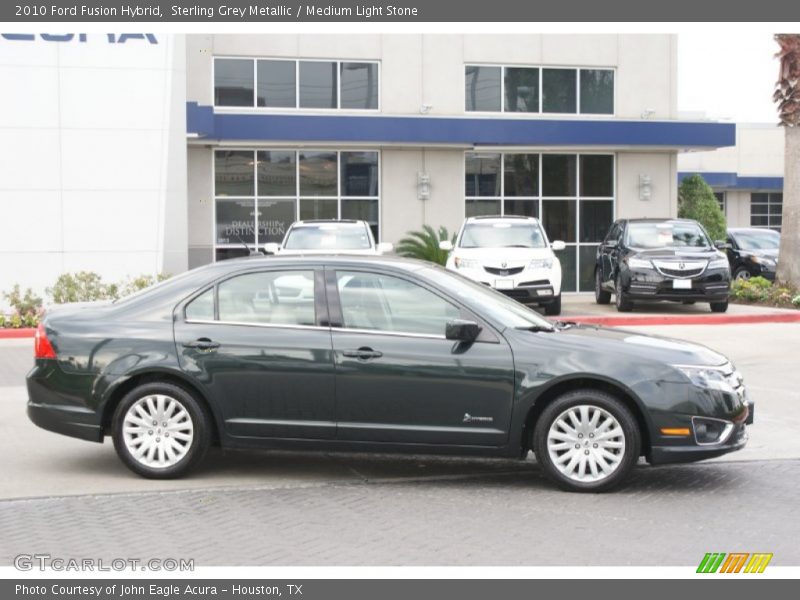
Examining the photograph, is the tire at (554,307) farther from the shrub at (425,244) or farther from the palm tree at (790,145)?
the palm tree at (790,145)

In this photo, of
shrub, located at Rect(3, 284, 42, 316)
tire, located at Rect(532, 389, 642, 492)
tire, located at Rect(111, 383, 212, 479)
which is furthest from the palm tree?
tire, located at Rect(111, 383, 212, 479)

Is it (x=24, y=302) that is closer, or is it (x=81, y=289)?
(x=24, y=302)

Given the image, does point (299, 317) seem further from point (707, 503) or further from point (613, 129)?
point (613, 129)

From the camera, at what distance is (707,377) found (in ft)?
23.7

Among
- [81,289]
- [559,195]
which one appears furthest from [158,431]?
[559,195]

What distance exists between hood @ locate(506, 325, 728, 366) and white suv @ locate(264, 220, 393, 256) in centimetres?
1138

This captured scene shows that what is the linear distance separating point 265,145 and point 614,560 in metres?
20.8

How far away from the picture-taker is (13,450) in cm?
870

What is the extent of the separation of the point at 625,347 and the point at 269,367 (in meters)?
2.36

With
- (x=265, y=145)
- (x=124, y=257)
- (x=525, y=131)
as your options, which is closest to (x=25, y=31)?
(x=124, y=257)

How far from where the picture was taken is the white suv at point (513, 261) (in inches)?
761

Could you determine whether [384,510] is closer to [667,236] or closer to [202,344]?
[202,344]

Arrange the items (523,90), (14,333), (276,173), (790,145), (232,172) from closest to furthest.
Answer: (14,333)
(790,145)
(232,172)
(276,173)
(523,90)

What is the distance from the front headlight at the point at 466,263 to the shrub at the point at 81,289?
5956 millimetres
